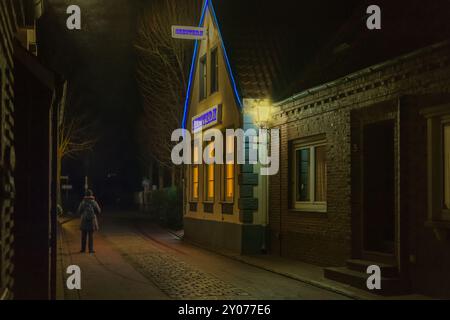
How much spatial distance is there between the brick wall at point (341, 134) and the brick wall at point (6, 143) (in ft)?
22.7

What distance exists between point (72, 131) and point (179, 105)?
16.3 meters

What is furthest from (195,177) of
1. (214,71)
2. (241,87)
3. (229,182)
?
(241,87)

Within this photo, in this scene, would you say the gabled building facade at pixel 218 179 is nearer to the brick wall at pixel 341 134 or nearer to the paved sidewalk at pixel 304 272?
the brick wall at pixel 341 134

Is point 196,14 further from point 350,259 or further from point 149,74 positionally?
point 350,259

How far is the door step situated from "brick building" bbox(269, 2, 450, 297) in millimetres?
21

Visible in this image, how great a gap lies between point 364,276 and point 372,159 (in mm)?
2742

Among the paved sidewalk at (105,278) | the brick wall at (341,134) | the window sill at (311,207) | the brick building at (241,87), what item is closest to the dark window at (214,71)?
the brick building at (241,87)

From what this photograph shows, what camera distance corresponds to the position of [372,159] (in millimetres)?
13469

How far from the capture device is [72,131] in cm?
4328

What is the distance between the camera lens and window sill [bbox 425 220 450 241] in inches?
420

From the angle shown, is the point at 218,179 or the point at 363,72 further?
the point at 218,179

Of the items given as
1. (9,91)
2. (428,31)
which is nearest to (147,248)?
(428,31)

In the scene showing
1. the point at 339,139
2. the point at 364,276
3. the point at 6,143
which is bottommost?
the point at 364,276

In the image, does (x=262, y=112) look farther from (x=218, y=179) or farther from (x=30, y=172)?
(x=30, y=172)
